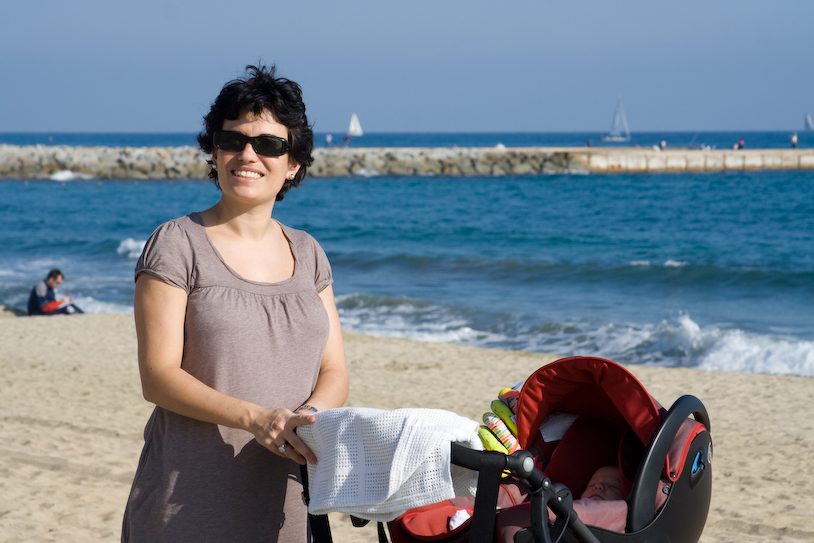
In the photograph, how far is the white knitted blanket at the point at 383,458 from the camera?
1537 millimetres

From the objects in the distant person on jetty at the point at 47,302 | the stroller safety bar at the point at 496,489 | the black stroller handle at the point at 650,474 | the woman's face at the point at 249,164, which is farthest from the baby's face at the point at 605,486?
the distant person on jetty at the point at 47,302

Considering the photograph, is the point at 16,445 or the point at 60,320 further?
the point at 60,320

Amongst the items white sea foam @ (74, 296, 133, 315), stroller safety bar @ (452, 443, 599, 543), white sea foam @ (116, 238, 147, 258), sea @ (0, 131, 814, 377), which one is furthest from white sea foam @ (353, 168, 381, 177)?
stroller safety bar @ (452, 443, 599, 543)

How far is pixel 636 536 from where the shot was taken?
7.02 ft

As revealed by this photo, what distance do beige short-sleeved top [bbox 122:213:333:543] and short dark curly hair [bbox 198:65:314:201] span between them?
28 centimetres

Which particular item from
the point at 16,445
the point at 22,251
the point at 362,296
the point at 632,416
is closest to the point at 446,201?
the point at 22,251

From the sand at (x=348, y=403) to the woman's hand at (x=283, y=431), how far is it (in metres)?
2.95

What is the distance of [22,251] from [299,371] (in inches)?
882

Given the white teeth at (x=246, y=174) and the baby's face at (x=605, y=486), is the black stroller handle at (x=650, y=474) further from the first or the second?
the white teeth at (x=246, y=174)

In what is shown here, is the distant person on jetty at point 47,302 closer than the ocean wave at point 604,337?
No

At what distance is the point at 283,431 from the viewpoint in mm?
1696

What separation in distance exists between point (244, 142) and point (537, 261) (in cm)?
1774

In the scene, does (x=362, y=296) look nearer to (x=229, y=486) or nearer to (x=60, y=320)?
(x=60, y=320)

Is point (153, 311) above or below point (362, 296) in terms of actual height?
above
